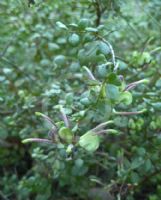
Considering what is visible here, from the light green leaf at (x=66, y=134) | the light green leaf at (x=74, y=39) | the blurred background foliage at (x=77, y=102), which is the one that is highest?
the light green leaf at (x=74, y=39)

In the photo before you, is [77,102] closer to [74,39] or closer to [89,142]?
[74,39]

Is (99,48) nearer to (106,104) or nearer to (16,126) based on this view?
(106,104)

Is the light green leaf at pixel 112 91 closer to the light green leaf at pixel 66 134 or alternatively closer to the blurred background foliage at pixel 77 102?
the blurred background foliage at pixel 77 102

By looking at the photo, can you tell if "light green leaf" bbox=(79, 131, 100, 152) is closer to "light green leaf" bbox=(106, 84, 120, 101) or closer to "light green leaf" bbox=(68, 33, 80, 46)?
"light green leaf" bbox=(106, 84, 120, 101)

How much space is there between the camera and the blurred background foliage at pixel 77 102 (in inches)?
48.1

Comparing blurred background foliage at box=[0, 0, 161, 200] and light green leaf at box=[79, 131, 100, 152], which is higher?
light green leaf at box=[79, 131, 100, 152]

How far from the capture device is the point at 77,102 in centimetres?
127

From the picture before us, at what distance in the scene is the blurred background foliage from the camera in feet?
4.00

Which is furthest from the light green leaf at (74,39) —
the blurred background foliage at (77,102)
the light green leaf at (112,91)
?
the light green leaf at (112,91)

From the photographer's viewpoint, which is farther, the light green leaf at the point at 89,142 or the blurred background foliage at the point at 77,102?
the blurred background foliage at the point at 77,102

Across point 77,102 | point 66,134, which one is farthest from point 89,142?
point 77,102

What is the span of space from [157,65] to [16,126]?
0.60 meters

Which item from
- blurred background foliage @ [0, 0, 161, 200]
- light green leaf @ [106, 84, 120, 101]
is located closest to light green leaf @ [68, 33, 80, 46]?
blurred background foliage @ [0, 0, 161, 200]

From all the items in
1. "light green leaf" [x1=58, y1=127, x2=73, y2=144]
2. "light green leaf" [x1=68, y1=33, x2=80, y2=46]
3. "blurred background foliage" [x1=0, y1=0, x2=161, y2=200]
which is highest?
"light green leaf" [x1=68, y1=33, x2=80, y2=46]
